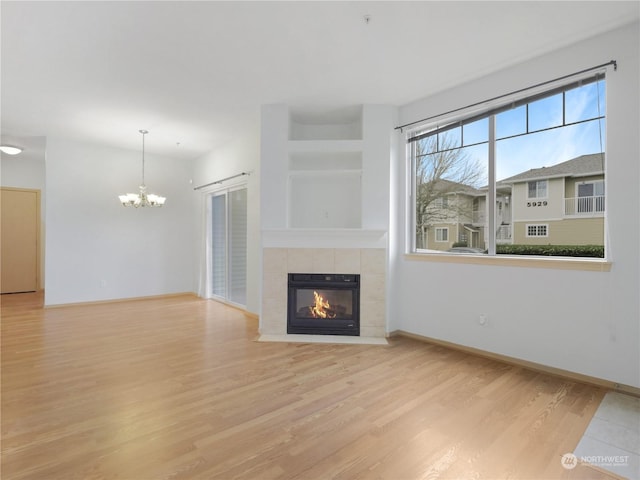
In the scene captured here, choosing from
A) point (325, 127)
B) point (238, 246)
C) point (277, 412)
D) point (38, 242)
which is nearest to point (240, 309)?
point (238, 246)

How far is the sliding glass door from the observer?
5.54 meters

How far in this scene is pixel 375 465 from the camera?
64.9 inches

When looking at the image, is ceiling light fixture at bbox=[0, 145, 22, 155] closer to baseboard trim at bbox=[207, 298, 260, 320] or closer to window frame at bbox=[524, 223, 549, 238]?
baseboard trim at bbox=[207, 298, 260, 320]

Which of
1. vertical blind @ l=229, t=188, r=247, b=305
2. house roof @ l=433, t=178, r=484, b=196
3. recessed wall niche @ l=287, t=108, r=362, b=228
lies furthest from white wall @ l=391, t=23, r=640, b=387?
vertical blind @ l=229, t=188, r=247, b=305

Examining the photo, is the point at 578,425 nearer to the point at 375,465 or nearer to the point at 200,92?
the point at 375,465

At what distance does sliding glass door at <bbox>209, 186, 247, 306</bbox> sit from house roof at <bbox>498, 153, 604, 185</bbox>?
4082 mm

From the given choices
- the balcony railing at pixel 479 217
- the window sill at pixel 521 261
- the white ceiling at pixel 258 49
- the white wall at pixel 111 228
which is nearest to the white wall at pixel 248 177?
the white wall at pixel 111 228

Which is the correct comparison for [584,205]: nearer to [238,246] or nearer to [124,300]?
[238,246]

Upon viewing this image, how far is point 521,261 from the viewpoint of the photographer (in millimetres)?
2980

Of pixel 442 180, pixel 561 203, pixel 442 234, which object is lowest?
pixel 442 234

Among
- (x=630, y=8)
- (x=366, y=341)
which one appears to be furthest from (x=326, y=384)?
(x=630, y=8)

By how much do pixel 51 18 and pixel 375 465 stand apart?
12.4 ft

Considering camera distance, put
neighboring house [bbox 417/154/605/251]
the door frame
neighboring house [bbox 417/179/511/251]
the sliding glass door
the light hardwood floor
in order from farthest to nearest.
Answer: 1. the door frame
2. the sliding glass door
3. neighboring house [bbox 417/179/511/251]
4. neighboring house [bbox 417/154/605/251]
5. the light hardwood floor

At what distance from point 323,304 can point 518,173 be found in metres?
2.58
